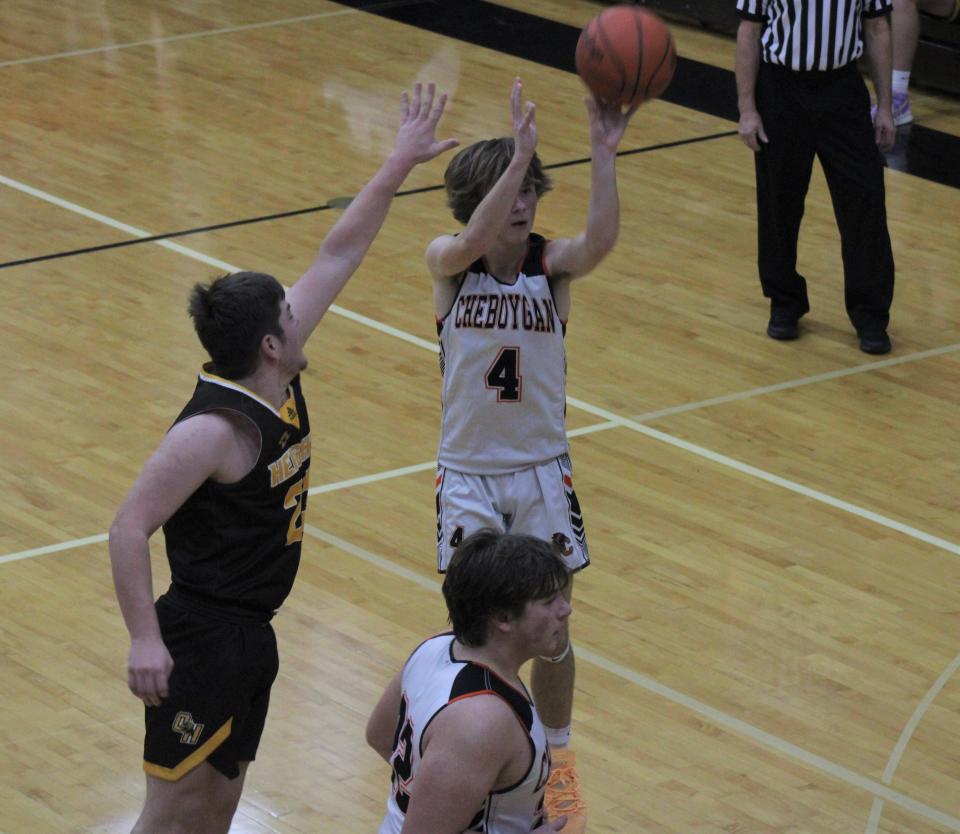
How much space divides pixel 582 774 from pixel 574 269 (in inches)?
55.0

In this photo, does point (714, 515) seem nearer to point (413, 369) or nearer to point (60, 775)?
point (413, 369)

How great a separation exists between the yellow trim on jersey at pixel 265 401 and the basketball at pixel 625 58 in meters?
1.68

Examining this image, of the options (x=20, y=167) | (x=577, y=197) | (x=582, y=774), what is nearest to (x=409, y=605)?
(x=582, y=774)

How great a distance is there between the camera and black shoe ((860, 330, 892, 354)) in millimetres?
8148

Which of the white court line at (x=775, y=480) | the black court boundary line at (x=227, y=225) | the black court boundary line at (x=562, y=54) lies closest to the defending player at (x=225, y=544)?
the white court line at (x=775, y=480)

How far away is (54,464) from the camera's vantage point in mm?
6828

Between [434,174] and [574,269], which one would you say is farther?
[434,174]

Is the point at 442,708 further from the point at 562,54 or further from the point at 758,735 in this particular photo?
the point at 562,54

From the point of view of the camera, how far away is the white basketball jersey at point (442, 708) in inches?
131

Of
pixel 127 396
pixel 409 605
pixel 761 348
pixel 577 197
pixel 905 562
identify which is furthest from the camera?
pixel 577 197

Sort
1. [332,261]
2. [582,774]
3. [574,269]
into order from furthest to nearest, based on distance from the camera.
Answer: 1. [582,774]
2. [574,269]
3. [332,261]

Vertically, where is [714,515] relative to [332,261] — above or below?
below

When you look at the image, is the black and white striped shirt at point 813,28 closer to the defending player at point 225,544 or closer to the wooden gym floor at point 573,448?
the wooden gym floor at point 573,448

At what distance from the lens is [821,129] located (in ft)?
25.9
